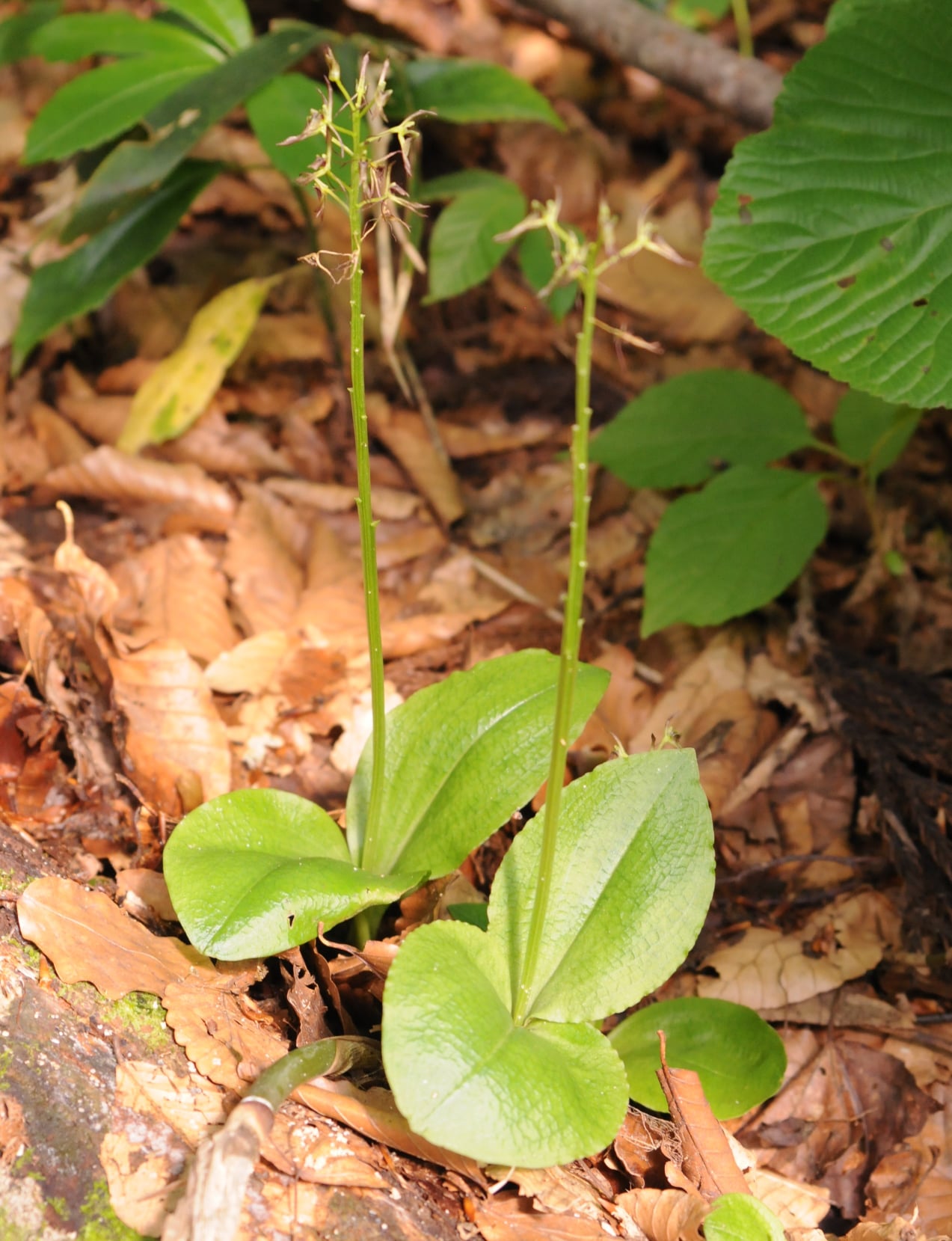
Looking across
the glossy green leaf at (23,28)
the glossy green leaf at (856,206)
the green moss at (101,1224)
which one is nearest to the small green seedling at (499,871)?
the green moss at (101,1224)

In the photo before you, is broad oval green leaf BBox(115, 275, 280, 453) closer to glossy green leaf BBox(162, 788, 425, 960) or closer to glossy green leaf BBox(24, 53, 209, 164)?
glossy green leaf BBox(24, 53, 209, 164)

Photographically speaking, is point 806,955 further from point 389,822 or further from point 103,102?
point 103,102

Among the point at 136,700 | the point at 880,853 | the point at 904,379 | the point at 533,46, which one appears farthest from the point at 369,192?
the point at 533,46

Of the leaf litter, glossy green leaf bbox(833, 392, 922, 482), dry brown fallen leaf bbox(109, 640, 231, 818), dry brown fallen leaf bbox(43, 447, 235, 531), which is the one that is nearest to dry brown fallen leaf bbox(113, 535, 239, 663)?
the leaf litter

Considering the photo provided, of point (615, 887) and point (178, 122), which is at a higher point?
point (178, 122)

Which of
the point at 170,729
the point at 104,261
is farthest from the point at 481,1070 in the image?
the point at 104,261

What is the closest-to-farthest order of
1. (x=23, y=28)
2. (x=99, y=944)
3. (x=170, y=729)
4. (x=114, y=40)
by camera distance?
(x=99, y=944), (x=170, y=729), (x=114, y=40), (x=23, y=28)

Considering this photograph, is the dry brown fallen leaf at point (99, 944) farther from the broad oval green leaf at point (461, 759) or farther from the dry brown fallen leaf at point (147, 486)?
the dry brown fallen leaf at point (147, 486)
